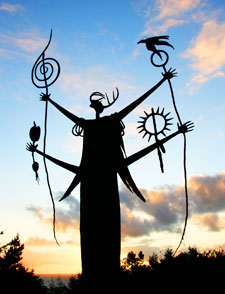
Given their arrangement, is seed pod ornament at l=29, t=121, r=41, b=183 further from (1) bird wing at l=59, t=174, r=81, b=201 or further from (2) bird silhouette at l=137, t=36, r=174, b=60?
(2) bird silhouette at l=137, t=36, r=174, b=60

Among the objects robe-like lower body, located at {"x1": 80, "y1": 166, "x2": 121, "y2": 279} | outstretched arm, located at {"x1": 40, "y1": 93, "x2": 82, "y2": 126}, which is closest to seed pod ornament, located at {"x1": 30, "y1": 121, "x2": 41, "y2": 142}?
outstretched arm, located at {"x1": 40, "y1": 93, "x2": 82, "y2": 126}

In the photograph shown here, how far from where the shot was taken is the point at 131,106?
5.18m

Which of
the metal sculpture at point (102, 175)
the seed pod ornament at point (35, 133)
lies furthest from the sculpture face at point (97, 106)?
the seed pod ornament at point (35, 133)

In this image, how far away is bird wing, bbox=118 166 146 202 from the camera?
16.7ft

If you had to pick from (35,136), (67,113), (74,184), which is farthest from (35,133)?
(74,184)

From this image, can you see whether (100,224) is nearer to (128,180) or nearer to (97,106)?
(128,180)

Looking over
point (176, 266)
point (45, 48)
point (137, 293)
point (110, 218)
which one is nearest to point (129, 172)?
point (110, 218)

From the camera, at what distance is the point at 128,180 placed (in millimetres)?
5152

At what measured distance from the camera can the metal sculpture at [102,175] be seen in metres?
4.46

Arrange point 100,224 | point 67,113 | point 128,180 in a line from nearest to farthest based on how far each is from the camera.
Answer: point 100,224 → point 128,180 → point 67,113

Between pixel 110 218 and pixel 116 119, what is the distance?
5.46 feet

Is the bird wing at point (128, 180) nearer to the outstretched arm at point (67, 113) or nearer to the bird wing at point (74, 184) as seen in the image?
the bird wing at point (74, 184)

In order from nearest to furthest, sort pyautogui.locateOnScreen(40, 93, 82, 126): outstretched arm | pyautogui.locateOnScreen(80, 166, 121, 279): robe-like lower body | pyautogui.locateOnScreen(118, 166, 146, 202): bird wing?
pyautogui.locateOnScreen(80, 166, 121, 279): robe-like lower body
pyautogui.locateOnScreen(118, 166, 146, 202): bird wing
pyautogui.locateOnScreen(40, 93, 82, 126): outstretched arm

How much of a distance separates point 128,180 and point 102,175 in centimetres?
51
